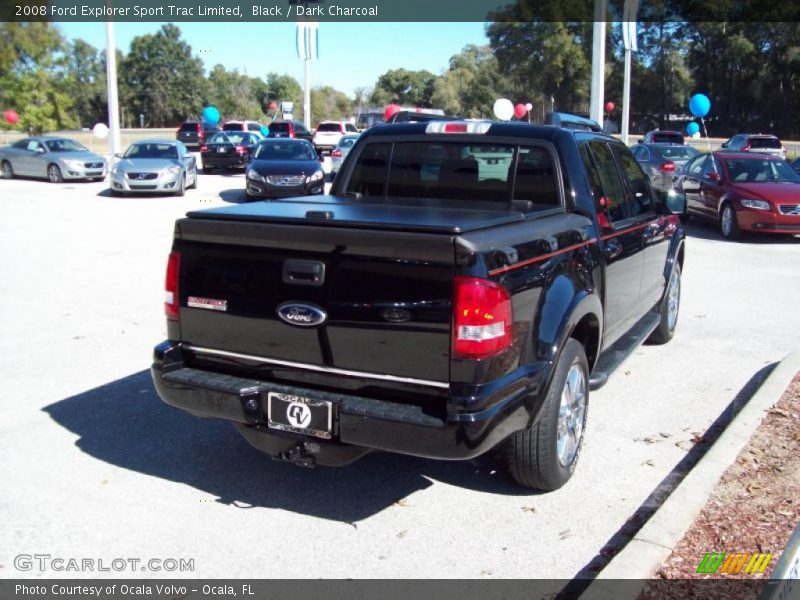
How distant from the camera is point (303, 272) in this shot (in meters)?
3.80

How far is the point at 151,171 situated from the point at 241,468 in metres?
17.3

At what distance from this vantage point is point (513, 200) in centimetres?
511

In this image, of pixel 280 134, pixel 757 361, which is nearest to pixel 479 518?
pixel 757 361

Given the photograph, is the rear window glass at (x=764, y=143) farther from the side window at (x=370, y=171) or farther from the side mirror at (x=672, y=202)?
the side window at (x=370, y=171)

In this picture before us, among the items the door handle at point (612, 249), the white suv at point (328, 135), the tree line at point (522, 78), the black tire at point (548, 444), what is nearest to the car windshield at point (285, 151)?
the door handle at point (612, 249)

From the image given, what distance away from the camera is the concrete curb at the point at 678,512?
11.2 ft

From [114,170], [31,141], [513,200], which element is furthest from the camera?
[31,141]

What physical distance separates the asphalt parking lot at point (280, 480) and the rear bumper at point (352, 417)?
1.59 feet

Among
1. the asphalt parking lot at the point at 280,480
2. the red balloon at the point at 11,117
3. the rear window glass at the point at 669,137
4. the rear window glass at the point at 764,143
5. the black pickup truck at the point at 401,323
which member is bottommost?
the asphalt parking lot at the point at 280,480

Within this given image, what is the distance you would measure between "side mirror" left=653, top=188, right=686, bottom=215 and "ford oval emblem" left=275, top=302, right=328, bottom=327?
13.0 ft

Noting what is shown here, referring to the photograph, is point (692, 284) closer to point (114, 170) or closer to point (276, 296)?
point (276, 296)

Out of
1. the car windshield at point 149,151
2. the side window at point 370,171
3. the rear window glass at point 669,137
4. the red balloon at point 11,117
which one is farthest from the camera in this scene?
the red balloon at point 11,117

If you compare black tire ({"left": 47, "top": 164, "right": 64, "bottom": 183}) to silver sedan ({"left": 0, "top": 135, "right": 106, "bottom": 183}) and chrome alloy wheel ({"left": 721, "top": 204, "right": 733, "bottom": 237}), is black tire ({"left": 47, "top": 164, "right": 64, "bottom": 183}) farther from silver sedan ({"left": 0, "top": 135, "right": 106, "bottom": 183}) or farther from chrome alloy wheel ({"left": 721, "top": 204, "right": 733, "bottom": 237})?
chrome alloy wheel ({"left": 721, "top": 204, "right": 733, "bottom": 237})

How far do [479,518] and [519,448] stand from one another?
42 centimetres
